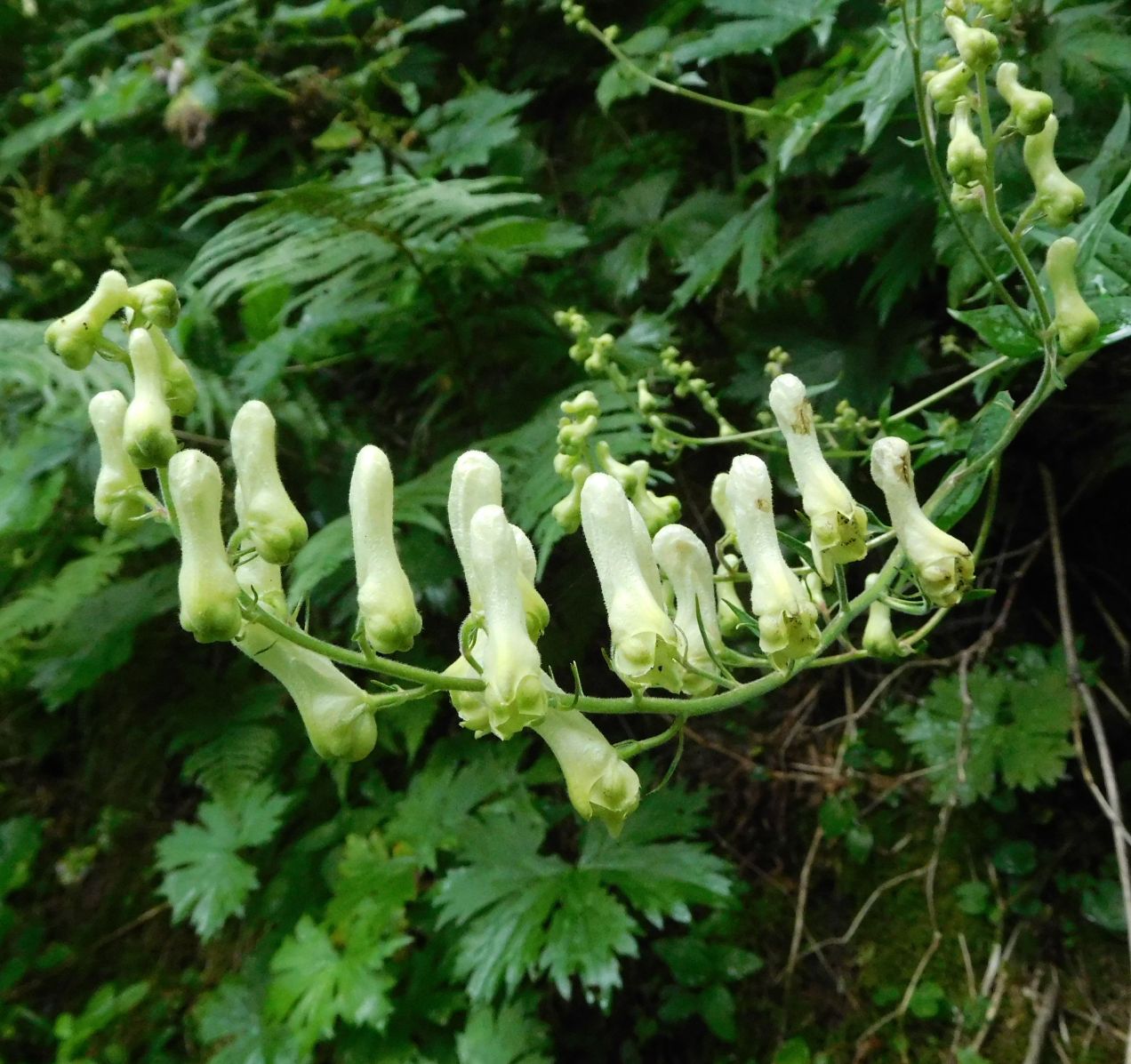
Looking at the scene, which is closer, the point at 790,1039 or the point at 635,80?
the point at 790,1039

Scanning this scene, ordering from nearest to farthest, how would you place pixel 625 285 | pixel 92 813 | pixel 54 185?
pixel 625 285, pixel 92 813, pixel 54 185

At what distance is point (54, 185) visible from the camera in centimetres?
305

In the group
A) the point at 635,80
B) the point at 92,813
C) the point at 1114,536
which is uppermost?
the point at 635,80

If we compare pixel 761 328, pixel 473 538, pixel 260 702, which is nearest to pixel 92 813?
pixel 260 702

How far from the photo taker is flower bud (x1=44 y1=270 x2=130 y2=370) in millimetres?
631

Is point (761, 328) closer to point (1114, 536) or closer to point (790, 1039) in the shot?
point (1114, 536)

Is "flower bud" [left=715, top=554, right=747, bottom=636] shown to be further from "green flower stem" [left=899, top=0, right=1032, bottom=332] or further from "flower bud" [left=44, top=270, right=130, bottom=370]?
"flower bud" [left=44, top=270, right=130, bottom=370]

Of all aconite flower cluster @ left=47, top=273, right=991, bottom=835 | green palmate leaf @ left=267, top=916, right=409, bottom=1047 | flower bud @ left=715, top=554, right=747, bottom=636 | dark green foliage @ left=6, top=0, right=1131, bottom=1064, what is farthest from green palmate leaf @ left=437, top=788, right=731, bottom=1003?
aconite flower cluster @ left=47, top=273, right=991, bottom=835

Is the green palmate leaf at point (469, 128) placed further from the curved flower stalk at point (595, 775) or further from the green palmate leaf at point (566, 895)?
the curved flower stalk at point (595, 775)

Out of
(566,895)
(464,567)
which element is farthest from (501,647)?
(566,895)

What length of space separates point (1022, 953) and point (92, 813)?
8.29 ft

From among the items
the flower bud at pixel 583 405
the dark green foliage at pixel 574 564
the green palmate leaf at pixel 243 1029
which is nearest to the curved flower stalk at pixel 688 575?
the flower bud at pixel 583 405

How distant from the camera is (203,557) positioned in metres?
0.57

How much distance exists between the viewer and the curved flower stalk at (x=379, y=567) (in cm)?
61
